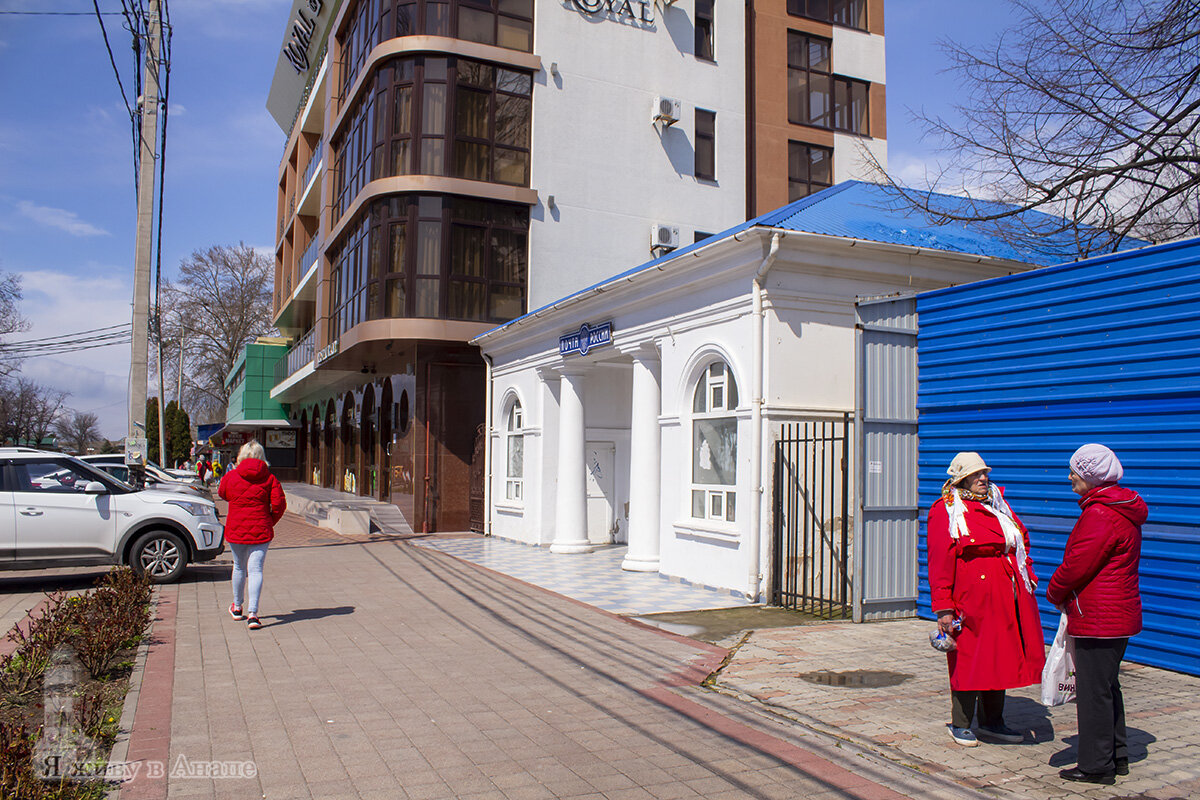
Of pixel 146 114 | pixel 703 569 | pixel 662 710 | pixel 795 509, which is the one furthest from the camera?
pixel 146 114

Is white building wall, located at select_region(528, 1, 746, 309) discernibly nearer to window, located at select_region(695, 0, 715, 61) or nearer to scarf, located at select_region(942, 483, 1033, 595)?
window, located at select_region(695, 0, 715, 61)

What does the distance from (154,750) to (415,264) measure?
1573 cm

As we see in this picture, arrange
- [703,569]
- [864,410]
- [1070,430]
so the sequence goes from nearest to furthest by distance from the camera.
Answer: [1070,430], [864,410], [703,569]

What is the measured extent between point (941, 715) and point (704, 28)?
72.4 feet

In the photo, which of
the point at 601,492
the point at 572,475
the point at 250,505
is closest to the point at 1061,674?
the point at 250,505

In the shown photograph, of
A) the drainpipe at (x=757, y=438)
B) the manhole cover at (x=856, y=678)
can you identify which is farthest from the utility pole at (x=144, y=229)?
the manhole cover at (x=856, y=678)

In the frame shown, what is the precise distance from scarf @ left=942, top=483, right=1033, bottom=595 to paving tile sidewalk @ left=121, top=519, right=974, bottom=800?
134 cm

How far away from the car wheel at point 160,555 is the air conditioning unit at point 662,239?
1401 cm

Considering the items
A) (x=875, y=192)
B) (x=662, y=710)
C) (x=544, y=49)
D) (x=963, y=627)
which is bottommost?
(x=662, y=710)

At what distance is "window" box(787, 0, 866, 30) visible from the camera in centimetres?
2559

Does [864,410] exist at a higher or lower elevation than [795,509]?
higher

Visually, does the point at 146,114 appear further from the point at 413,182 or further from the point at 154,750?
the point at 154,750

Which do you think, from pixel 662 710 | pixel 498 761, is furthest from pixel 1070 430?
pixel 498 761

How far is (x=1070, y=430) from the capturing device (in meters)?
7.91
